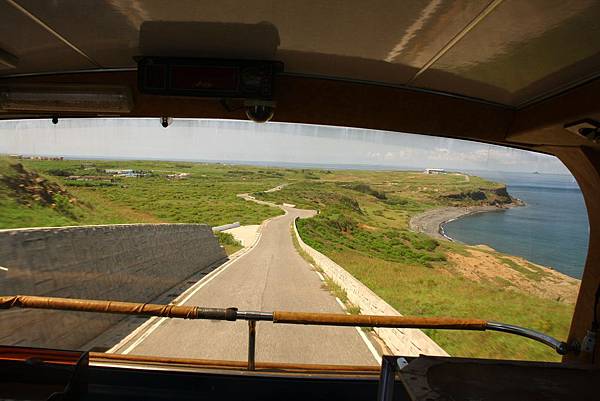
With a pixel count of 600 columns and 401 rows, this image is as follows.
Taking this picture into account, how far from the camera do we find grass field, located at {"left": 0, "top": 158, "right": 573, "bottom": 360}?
1054 inches

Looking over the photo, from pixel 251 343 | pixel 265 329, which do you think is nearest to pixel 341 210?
pixel 265 329

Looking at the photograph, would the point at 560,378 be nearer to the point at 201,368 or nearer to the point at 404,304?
the point at 201,368

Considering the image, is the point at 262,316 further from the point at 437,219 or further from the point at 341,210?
the point at 341,210

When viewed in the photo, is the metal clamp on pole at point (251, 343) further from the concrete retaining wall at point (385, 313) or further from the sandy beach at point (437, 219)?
the sandy beach at point (437, 219)

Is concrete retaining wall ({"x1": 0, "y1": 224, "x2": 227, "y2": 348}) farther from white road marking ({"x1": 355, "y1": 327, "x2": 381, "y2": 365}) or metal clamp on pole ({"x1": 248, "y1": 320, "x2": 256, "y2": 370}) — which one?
white road marking ({"x1": 355, "y1": 327, "x2": 381, "y2": 365})

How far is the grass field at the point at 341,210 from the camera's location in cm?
2677

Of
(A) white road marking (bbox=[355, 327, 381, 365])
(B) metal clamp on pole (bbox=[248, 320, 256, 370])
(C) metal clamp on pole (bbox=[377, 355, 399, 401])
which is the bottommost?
(A) white road marking (bbox=[355, 327, 381, 365])

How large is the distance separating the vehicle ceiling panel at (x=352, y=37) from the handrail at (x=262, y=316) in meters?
1.57

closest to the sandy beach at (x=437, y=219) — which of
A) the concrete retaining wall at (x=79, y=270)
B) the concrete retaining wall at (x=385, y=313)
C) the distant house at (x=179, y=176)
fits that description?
the concrete retaining wall at (x=385, y=313)

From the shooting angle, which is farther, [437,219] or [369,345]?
[437,219]

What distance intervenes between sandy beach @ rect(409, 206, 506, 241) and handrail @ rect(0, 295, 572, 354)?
168 ft

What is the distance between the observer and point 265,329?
1484 centimetres

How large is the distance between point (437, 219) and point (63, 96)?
197 feet

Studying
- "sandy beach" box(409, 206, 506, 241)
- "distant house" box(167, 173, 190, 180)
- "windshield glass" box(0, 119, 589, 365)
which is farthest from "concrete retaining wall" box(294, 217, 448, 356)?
"distant house" box(167, 173, 190, 180)
